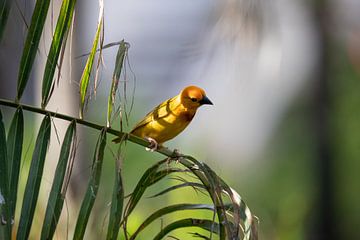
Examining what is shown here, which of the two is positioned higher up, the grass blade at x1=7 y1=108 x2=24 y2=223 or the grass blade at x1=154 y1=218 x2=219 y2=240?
the grass blade at x1=7 y1=108 x2=24 y2=223

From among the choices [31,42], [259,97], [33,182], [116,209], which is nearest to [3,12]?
[31,42]

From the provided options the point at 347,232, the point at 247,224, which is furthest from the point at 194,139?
the point at 247,224

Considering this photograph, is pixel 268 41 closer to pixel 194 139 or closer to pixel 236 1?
pixel 236 1

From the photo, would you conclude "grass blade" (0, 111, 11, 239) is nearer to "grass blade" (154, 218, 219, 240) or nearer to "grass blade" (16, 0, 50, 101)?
"grass blade" (16, 0, 50, 101)

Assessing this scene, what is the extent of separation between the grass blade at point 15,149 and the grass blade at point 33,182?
3cm

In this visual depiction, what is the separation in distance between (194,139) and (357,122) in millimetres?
2473

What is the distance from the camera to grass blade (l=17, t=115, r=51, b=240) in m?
1.73

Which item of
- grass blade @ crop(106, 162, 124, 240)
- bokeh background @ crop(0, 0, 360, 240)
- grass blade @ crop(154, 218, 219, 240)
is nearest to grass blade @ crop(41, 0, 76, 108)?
grass blade @ crop(106, 162, 124, 240)

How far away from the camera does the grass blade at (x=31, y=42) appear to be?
1841mm

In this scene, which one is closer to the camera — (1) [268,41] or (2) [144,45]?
A: (1) [268,41]

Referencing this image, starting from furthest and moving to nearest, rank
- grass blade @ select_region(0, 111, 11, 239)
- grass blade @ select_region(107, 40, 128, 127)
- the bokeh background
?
the bokeh background → grass blade @ select_region(107, 40, 128, 127) → grass blade @ select_region(0, 111, 11, 239)

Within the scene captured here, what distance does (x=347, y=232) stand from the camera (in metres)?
6.58

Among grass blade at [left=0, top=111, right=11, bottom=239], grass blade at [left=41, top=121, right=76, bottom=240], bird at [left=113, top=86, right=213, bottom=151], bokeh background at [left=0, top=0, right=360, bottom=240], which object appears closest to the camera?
grass blade at [left=0, top=111, right=11, bottom=239]

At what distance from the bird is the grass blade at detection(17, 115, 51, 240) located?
1.20 m
